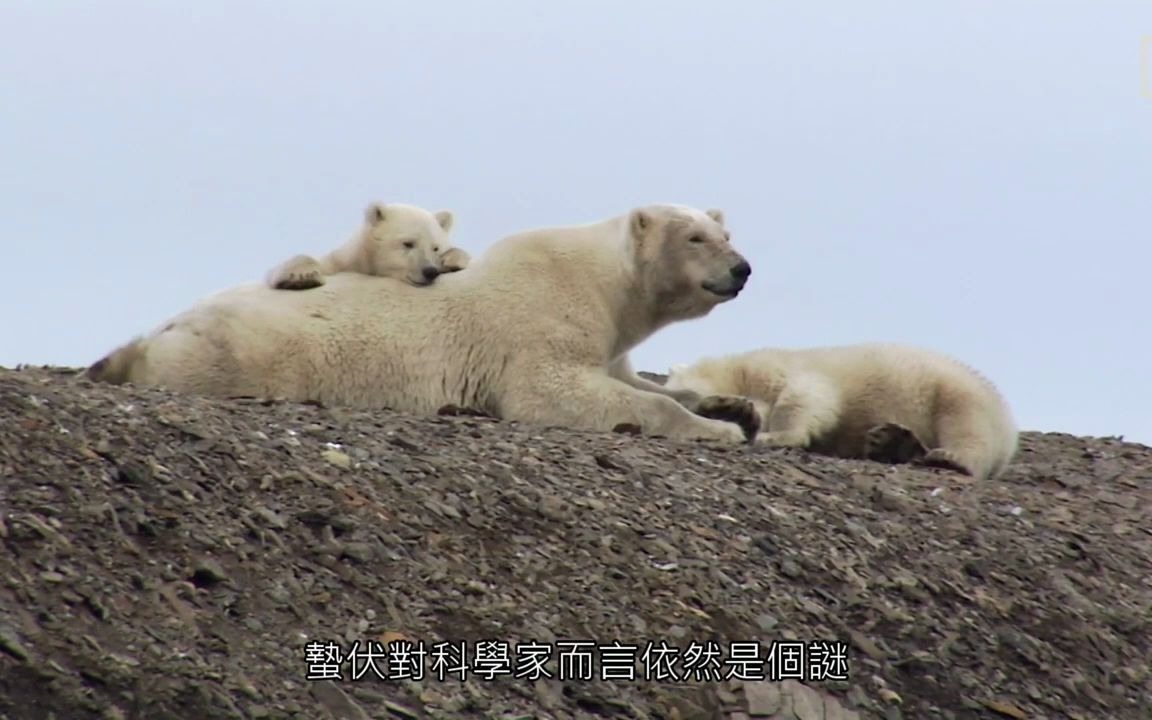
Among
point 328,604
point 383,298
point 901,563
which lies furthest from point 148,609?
point 383,298

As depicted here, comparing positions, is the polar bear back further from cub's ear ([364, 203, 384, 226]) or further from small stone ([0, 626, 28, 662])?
small stone ([0, 626, 28, 662])

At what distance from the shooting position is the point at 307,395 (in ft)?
28.2

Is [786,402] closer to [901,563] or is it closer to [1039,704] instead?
[901,563]

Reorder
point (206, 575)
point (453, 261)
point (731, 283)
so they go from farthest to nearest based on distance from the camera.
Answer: point (453, 261), point (731, 283), point (206, 575)

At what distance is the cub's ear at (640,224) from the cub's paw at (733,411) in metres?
0.91

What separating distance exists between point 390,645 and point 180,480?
1.02 m

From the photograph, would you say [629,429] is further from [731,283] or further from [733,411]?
[731,283]

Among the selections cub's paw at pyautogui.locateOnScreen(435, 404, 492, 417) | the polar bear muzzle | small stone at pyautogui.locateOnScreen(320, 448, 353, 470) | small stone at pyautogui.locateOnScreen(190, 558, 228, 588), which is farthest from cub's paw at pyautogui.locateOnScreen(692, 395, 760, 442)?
small stone at pyautogui.locateOnScreen(190, 558, 228, 588)

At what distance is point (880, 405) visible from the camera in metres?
9.35

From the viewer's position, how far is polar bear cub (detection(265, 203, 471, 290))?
9.20m

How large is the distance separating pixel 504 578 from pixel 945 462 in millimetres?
3222

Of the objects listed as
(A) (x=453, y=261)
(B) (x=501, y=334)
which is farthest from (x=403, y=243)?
(B) (x=501, y=334)

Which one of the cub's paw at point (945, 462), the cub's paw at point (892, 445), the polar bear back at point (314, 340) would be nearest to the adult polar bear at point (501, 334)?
the polar bear back at point (314, 340)

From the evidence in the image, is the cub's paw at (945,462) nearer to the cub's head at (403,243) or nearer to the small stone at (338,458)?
the cub's head at (403,243)
